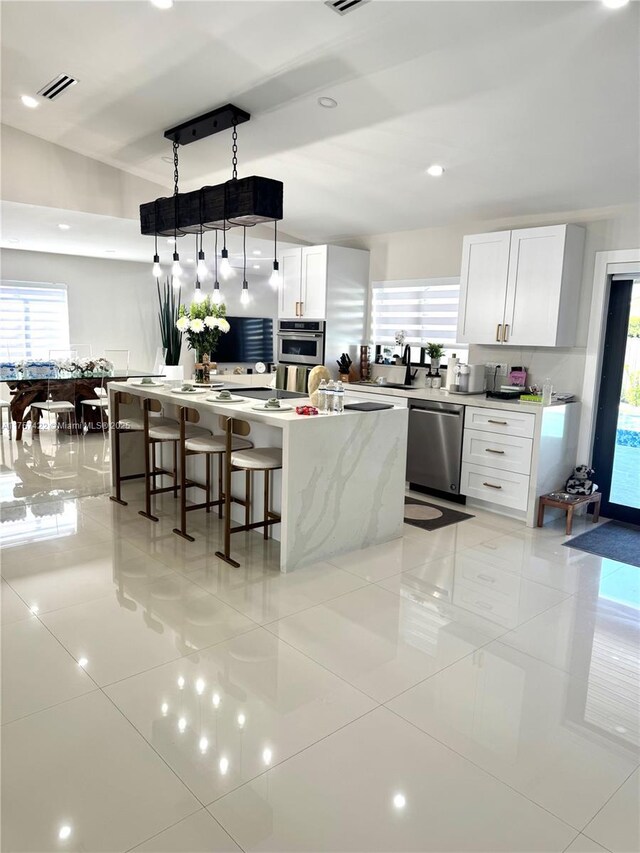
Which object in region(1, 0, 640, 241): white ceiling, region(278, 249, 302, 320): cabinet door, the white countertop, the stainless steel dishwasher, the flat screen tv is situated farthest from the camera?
the flat screen tv

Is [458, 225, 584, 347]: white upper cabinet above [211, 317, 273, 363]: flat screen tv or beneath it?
above

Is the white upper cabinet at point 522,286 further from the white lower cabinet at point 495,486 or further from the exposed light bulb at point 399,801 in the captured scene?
the exposed light bulb at point 399,801

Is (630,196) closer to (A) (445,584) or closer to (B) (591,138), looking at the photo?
(B) (591,138)

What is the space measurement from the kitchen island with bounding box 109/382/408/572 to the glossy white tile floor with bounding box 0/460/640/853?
A: 194mm

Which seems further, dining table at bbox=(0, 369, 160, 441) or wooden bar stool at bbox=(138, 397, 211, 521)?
dining table at bbox=(0, 369, 160, 441)

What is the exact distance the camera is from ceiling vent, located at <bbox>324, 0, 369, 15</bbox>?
278cm

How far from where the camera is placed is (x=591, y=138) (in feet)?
12.0

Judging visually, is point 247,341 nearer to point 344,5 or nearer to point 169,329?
point 169,329

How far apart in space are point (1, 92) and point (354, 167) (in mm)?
2812

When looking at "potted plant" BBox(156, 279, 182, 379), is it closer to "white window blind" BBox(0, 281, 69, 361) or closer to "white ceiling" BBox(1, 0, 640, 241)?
"white window blind" BBox(0, 281, 69, 361)

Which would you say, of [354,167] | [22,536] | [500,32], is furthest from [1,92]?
[500,32]

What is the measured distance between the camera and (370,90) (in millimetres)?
3535

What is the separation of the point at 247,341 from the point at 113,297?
2.34m

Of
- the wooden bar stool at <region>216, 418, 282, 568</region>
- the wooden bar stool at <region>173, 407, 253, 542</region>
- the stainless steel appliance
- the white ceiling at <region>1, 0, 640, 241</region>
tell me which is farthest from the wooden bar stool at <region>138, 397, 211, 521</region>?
the white ceiling at <region>1, 0, 640, 241</region>
